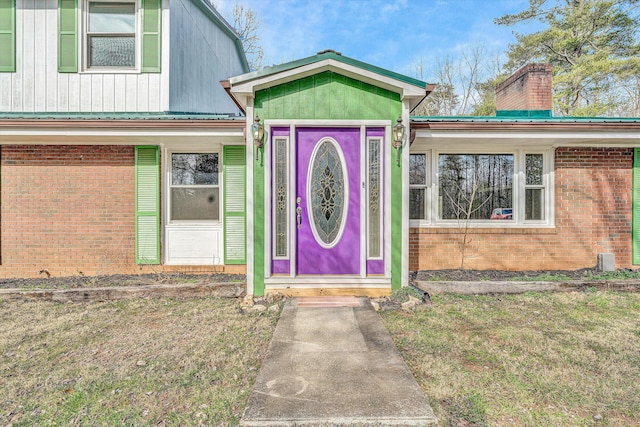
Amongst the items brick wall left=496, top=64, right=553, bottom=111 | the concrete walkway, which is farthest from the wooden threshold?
brick wall left=496, top=64, right=553, bottom=111

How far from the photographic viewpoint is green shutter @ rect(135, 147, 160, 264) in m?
5.87

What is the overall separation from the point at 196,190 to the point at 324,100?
2.96m

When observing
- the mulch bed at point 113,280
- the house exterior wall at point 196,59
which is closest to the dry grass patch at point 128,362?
the mulch bed at point 113,280

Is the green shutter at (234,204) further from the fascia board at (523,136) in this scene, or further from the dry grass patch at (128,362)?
the fascia board at (523,136)

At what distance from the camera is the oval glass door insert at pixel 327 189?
4758mm

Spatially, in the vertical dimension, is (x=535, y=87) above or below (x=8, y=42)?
below

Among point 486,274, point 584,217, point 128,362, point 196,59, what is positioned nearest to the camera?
point 128,362

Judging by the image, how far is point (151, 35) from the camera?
6945mm

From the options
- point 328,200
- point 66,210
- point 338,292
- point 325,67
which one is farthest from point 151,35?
point 338,292

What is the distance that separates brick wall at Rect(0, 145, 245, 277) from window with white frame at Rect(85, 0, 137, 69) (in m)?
2.36

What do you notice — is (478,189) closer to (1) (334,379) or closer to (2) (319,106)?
→ (2) (319,106)

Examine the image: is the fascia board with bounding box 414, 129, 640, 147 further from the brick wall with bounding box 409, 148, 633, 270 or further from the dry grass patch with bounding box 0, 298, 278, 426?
the dry grass patch with bounding box 0, 298, 278, 426

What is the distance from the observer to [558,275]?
555 centimetres

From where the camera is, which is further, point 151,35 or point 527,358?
point 151,35
